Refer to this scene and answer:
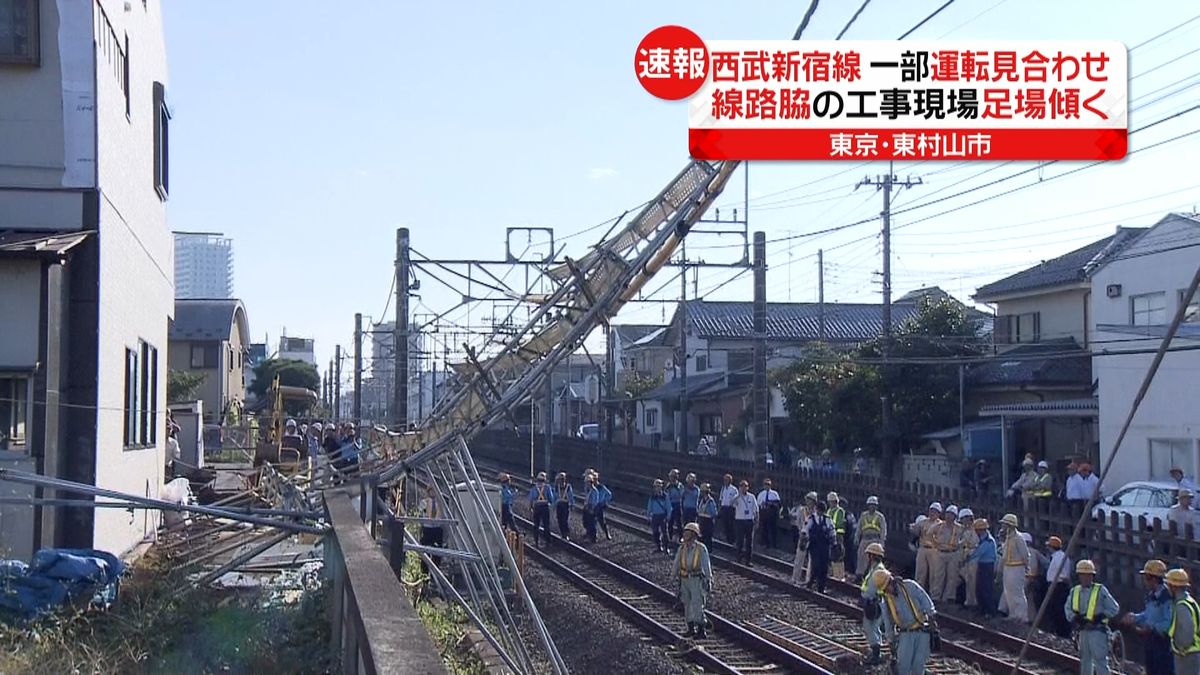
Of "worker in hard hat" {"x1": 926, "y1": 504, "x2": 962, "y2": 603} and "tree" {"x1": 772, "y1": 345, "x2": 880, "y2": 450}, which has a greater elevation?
"tree" {"x1": 772, "y1": 345, "x2": 880, "y2": 450}

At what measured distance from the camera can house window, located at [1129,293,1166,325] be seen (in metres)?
25.3

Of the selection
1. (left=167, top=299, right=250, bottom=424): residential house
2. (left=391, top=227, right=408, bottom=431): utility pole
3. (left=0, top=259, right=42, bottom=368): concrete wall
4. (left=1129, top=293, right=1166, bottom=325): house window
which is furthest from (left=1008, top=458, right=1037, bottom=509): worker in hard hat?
(left=167, top=299, right=250, bottom=424): residential house

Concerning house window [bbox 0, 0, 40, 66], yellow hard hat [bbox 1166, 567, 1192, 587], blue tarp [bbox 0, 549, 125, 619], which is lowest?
yellow hard hat [bbox 1166, 567, 1192, 587]

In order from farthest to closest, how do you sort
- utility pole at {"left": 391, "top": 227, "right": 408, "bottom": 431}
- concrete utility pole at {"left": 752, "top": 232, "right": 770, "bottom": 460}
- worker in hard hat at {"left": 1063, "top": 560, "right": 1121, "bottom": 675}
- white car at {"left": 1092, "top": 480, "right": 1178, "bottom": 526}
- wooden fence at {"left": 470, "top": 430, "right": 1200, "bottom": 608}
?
concrete utility pole at {"left": 752, "top": 232, "right": 770, "bottom": 460}, utility pole at {"left": 391, "top": 227, "right": 408, "bottom": 431}, white car at {"left": 1092, "top": 480, "right": 1178, "bottom": 526}, wooden fence at {"left": 470, "top": 430, "right": 1200, "bottom": 608}, worker in hard hat at {"left": 1063, "top": 560, "right": 1121, "bottom": 675}

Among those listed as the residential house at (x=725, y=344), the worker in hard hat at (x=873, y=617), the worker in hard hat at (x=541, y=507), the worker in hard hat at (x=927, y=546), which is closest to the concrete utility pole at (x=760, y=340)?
the worker in hard hat at (x=541, y=507)

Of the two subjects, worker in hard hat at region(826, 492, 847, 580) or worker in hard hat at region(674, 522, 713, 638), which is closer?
worker in hard hat at region(674, 522, 713, 638)

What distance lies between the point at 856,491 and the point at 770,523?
85.4 inches

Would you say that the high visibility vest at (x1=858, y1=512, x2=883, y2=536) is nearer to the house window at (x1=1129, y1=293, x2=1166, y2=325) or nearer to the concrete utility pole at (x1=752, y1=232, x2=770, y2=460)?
the concrete utility pole at (x1=752, y1=232, x2=770, y2=460)

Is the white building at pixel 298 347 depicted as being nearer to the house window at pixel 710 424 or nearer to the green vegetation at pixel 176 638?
the house window at pixel 710 424

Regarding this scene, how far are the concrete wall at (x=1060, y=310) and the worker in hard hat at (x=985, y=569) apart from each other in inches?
608

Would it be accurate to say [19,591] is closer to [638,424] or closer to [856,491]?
[856,491]

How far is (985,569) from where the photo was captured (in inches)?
663

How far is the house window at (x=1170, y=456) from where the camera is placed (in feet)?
79.4

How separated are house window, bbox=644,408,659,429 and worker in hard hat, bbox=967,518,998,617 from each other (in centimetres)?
3709
